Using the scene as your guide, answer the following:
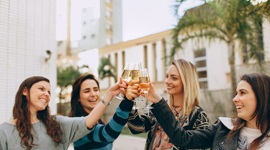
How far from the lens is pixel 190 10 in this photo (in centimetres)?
785

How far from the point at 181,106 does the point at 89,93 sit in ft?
1.96

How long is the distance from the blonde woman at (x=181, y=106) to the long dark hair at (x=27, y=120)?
48 cm

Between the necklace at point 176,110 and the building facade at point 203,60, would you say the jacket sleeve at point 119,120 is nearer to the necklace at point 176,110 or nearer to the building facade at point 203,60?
the necklace at point 176,110

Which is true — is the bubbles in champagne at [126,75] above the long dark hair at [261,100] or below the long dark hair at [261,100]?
above

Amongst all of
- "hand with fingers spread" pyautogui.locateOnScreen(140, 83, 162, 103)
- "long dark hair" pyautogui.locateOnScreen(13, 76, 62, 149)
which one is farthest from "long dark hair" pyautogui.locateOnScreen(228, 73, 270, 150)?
"long dark hair" pyautogui.locateOnScreen(13, 76, 62, 149)

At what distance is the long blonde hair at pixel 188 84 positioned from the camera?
1810mm

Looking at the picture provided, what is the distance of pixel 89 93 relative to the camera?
2.05 m

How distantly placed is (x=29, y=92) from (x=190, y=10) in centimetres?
669

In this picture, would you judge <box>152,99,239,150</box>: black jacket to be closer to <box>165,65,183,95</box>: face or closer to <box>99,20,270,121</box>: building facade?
<box>165,65,183,95</box>: face

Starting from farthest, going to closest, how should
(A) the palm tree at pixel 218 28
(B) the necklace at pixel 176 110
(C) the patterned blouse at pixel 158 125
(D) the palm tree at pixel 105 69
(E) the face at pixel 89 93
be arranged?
1. (D) the palm tree at pixel 105 69
2. (A) the palm tree at pixel 218 28
3. (E) the face at pixel 89 93
4. (B) the necklace at pixel 176 110
5. (C) the patterned blouse at pixel 158 125

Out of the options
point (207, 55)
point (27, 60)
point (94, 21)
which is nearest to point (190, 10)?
point (27, 60)

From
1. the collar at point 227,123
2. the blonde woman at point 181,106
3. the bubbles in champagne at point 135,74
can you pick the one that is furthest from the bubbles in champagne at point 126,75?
the collar at point 227,123

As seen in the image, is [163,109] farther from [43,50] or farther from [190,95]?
[43,50]

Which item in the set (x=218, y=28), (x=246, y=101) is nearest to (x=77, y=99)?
(x=246, y=101)
